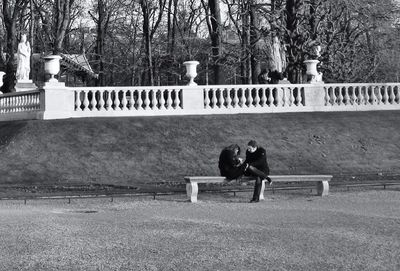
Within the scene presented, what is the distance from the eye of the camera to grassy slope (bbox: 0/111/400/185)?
17.0 metres

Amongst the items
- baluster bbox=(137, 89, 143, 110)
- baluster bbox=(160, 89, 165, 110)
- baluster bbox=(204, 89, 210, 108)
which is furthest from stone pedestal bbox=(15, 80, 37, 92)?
baluster bbox=(204, 89, 210, 108)

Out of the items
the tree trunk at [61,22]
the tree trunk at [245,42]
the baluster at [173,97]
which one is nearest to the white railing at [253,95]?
the baluster at [173,97]

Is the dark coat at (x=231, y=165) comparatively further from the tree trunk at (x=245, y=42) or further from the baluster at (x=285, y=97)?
the tree trunk at (x=245, y=42)

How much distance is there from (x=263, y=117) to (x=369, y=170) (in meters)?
4.37

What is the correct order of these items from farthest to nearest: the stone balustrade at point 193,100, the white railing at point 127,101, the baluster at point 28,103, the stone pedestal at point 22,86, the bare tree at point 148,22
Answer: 1. the bare tree at point 148,22
2. the stone pedestal at point 22,86
3. the baluster at point 28,103
4. the white railing at point 127,101
5. the stone balustrade at point 193,100

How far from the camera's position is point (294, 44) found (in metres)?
26.7

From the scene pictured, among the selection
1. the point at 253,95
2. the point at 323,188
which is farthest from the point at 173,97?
the point at 323,188

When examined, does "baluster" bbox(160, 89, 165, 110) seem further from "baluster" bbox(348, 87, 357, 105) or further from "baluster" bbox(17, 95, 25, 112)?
"baluster" bbox(348, 87, 357, 105)

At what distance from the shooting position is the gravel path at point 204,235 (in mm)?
6379

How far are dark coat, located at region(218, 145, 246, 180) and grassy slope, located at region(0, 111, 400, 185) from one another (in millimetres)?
4047

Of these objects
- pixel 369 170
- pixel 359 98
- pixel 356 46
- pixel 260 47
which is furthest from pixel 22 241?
pixel 356 46

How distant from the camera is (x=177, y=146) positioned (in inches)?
727

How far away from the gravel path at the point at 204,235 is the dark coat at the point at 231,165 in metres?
0.67

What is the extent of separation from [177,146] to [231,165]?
5.88 meters
